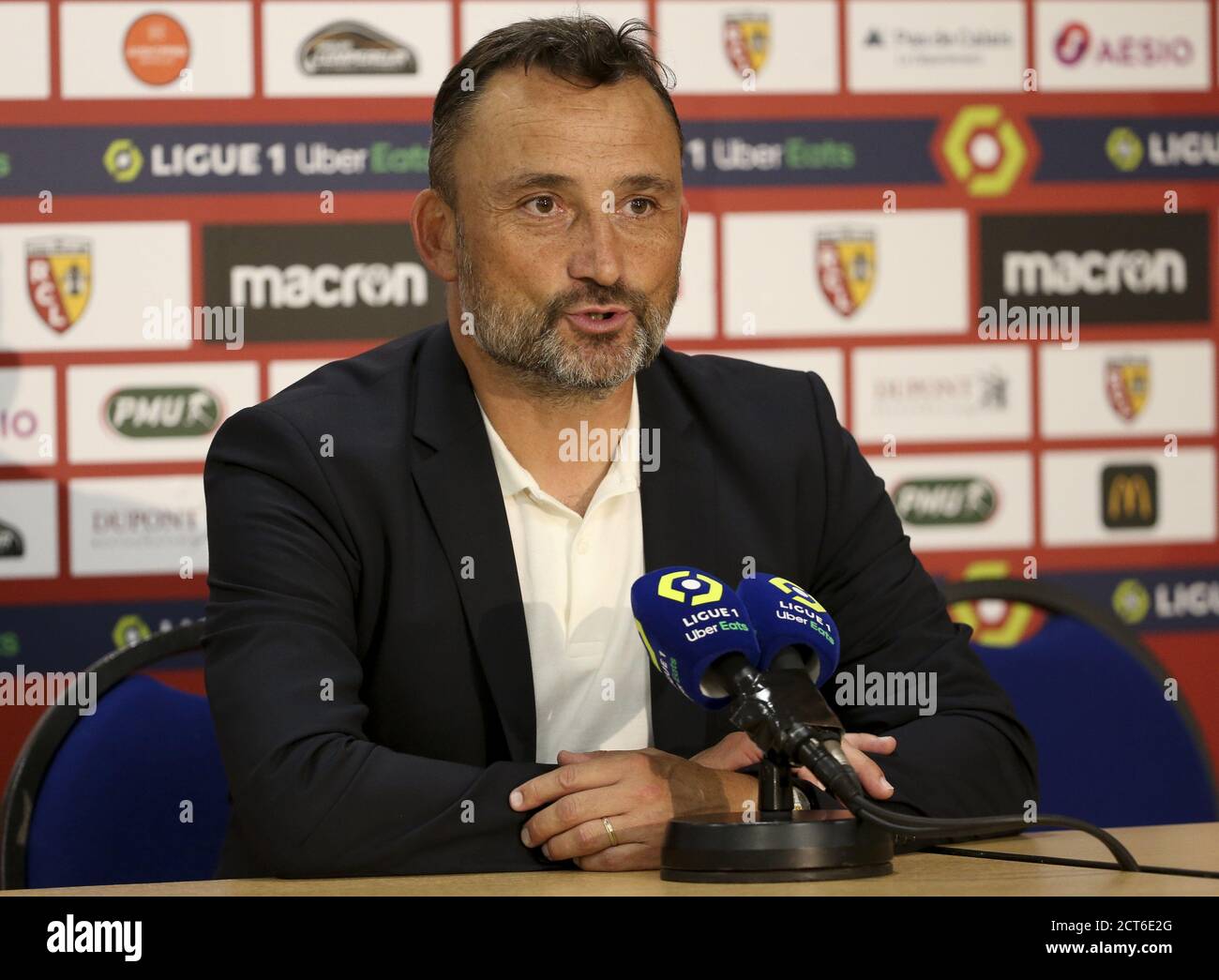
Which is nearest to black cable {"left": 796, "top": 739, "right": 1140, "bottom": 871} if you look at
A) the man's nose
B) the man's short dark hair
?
the man's nose

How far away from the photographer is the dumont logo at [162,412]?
375cm

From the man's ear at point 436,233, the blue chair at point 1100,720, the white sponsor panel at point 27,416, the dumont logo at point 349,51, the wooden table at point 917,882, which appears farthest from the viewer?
the dumont logo at point 349,51

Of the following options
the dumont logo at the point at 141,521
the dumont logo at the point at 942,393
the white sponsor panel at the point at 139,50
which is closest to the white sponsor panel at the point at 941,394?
the dumont logo at the point at 942,393

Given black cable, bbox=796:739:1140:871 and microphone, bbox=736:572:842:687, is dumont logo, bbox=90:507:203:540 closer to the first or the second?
microphone, bbox=736:572:842:687

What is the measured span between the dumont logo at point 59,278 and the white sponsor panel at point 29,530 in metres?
0.39

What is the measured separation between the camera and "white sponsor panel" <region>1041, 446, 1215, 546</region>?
13.1ft

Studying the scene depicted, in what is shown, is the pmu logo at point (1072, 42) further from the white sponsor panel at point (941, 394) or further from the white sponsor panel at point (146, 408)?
the white sponsor panel at point (146, 408)

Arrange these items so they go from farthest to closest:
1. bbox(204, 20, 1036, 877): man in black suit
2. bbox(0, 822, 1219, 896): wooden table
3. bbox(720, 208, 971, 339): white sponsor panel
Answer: bbox(720, 208, 971, 339): white sponsor panel
bbox(204, 20, 1036, 877): man in black suit
bbox(0, 822, 1219, 896): wooden table

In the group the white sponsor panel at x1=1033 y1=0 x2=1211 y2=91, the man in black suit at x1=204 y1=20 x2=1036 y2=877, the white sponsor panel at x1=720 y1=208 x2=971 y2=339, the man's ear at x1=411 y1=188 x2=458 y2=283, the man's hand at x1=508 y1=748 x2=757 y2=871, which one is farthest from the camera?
the white sponsor panel at x1=1033 y1=0 x2=1211 y2=91

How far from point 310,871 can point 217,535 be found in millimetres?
567

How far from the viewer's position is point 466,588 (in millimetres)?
2164

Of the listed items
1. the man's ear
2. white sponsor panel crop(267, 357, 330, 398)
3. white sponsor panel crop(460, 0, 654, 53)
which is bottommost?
white sponsor panel crop(267, 357, 330, 398)
